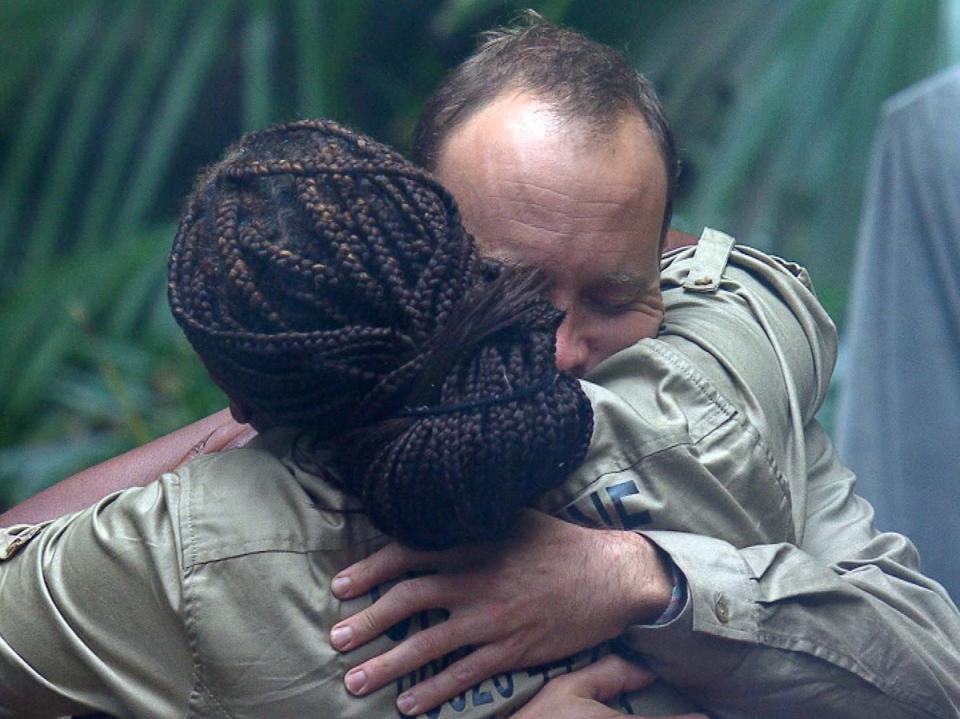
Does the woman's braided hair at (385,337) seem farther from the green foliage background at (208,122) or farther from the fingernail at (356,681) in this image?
the green foliage background at (208,122)

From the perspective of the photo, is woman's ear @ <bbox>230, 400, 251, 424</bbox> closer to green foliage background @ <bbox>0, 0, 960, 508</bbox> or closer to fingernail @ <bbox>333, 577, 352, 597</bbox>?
fingernail @ <bbox>333, 577, 352, 597</bbox>

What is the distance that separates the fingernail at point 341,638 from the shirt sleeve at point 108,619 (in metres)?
0.14

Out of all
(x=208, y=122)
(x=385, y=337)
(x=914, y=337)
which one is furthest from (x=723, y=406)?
(x=208, y=122)

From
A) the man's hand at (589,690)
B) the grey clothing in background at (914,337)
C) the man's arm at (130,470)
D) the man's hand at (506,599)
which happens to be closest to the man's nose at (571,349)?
the man's hand at (506,599)

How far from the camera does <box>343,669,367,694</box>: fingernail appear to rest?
56.1 inches

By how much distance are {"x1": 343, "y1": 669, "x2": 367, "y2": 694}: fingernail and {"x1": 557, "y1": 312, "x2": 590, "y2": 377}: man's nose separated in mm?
444

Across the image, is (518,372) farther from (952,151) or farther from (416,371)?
(952,151)

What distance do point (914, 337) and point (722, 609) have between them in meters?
1.23

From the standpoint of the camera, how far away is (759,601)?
5.03ft

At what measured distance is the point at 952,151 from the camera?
252 cm

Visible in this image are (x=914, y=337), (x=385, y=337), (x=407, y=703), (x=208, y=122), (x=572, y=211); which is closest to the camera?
(x=385, y=337)

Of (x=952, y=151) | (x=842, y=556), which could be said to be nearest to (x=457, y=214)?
(x=842, y=556)

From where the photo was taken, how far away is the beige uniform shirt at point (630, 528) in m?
1.41

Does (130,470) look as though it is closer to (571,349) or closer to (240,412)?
(240,412)
